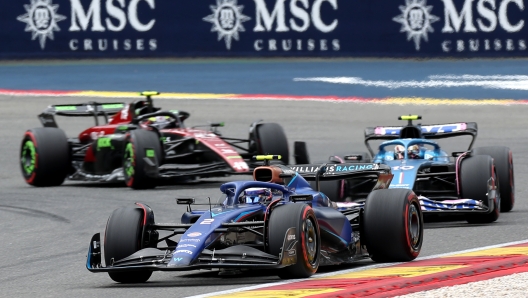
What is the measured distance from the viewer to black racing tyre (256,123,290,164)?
55.7ft

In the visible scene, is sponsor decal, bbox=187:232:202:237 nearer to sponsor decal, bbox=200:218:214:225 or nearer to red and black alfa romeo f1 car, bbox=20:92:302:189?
sponsor decal, bbox=200:218:214:225

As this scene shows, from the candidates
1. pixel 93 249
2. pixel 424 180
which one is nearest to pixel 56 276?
pixel 93 249

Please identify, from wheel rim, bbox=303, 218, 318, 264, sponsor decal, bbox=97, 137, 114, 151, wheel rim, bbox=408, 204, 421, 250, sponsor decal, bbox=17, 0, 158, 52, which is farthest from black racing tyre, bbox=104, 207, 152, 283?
sponsor decal, bbox=17, 0, 158, 52

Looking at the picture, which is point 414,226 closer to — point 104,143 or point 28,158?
point 104,143

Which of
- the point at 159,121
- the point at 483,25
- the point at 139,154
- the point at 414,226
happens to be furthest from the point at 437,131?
the point at 483,25

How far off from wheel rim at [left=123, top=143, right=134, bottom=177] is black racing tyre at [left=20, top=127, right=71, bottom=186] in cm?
142

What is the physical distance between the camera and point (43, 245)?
1135 cm

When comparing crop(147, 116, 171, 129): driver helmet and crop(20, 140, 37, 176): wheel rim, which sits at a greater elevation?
crop(147, 116, 171, 129): driver helmet

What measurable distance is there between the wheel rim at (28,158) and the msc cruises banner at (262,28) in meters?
9.66

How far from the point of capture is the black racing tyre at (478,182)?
12.1m

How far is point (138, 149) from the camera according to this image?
15.9m

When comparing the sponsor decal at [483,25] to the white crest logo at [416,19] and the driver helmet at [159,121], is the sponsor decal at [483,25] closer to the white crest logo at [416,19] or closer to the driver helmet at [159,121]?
the white crest logo at [416,19]

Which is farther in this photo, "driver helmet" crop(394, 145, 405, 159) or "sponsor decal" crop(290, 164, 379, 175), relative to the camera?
"driver helmet" crop(394, 145, 405, 159)

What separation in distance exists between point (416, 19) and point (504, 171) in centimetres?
1317
